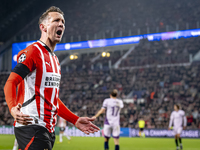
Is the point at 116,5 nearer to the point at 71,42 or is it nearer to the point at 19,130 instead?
the point at 71,42

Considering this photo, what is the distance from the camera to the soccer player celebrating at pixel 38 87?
7.47ft

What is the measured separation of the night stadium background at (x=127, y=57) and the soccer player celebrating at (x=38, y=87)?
15.9m

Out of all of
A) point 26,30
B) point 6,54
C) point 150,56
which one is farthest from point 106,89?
point 26,30

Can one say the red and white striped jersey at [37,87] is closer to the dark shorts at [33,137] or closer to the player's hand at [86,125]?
the dark shorts at [33,137]

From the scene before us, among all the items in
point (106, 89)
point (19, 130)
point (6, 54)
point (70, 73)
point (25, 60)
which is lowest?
point (19, 130)

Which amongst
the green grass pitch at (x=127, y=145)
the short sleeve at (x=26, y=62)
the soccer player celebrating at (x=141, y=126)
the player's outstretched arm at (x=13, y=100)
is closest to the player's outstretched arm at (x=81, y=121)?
the short sleeve at (x=26, y=62)

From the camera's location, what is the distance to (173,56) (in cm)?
2419

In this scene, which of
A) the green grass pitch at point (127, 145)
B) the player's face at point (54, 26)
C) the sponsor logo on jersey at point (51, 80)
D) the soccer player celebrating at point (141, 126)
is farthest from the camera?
the soccer player celebrating at point (141, 126)

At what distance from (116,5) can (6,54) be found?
570 inches

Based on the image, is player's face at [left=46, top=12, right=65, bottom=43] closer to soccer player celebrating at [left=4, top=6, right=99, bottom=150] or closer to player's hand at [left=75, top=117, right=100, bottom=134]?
soccer player celebrating at [left=4, top=6, right=99, bottom=150]

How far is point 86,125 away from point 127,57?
78.8 ft

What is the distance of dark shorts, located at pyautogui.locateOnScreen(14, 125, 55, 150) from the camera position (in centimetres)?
230

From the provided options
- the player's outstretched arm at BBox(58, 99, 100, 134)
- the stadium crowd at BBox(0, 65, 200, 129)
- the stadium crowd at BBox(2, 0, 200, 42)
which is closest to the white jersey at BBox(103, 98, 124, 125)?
the player's outstretched arm at BBox(58, 99, 100, 134)

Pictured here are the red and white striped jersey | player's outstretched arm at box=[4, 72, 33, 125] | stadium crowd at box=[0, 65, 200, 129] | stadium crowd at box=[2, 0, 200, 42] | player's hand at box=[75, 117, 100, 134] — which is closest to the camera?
player's outstretched arm at box=[4, 72, 33, 125]
